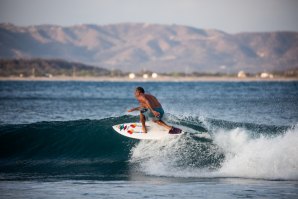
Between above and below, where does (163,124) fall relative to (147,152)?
above

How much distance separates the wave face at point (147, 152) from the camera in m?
17.9

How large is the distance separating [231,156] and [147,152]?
2814 mm

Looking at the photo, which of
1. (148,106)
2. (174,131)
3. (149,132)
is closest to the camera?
(148,106)

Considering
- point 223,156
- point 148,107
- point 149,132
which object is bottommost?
point 223,156

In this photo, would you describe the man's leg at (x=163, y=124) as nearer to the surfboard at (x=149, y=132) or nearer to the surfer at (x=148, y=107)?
the surfer at (x=148, y=107)

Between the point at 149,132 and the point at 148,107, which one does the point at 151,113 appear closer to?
the point at 149,132

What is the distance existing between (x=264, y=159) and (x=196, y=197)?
13.4ft

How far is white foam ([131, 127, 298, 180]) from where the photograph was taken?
57.5 feet

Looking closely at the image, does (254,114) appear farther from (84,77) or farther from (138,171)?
(84,77)

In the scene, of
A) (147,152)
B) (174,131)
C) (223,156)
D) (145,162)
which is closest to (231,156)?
(223,156)

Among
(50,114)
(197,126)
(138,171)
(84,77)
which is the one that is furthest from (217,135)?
(84,77)

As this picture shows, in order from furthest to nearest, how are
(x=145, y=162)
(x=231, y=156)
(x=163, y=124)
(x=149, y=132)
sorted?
(x=149, y=132) < (x=163, y=124) < (x=145, y=162) < (x=231, y=156)

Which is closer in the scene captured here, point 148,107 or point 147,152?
point 148,107

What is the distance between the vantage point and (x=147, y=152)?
Result: 20.0 m
